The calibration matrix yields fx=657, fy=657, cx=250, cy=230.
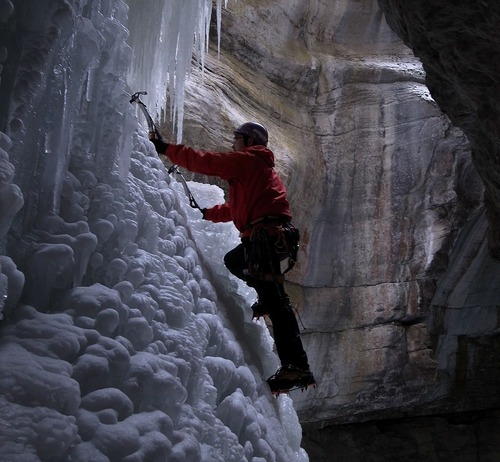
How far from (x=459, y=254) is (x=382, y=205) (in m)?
1.00

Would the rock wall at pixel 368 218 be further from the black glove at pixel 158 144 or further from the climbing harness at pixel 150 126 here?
the black glove at pixel 158 144

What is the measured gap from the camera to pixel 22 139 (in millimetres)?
1638

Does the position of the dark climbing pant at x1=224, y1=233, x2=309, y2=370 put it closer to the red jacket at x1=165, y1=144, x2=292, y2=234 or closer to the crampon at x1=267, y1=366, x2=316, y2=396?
the crampon at x1=267, y1=366, x2=316, y2=396

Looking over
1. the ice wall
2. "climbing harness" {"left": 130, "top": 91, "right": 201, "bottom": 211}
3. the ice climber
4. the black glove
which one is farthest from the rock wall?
the ice wall

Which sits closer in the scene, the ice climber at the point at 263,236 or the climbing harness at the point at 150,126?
the climbing harness at the point at 150,126

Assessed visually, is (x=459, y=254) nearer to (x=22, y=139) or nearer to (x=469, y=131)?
(x=469, y=131)

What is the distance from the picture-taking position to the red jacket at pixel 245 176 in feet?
9.39

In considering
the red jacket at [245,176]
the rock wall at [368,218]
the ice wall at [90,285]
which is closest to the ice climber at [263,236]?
the red jacket at [245,176]

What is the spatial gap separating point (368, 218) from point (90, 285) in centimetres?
562

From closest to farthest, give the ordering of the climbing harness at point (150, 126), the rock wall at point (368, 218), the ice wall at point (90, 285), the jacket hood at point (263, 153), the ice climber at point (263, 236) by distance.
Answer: the ice wall at point (90, 285), the climbing harness at point (150, 126), the ice climber at point (263, 236), the jacket hood at point (263, 153), the rock wall at point (368, 218)

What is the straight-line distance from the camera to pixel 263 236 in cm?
283

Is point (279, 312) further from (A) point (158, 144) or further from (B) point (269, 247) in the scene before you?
(A) point (158, 144)

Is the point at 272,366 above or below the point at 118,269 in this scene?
below

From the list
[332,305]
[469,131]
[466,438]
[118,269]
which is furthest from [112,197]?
[466,438]
